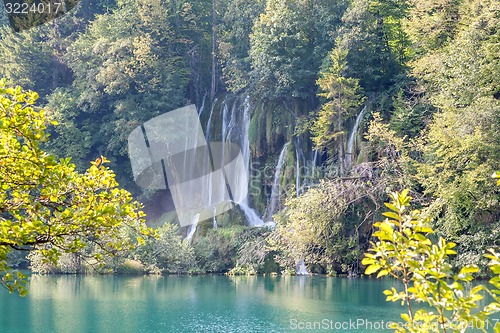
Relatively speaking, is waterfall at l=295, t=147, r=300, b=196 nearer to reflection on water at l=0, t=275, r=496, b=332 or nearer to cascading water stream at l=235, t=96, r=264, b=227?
cascading water stream at l=235, t=96, r=264, b=227

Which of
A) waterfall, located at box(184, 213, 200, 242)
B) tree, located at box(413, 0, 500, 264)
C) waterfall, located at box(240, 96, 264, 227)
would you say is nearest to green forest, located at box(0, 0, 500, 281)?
tree, located at box(413, 0, 500, 264)

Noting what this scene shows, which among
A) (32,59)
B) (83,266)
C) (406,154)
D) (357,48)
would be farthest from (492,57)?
(32,59)

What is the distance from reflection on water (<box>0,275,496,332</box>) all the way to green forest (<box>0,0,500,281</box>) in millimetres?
1493

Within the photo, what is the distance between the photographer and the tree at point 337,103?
23.9 metres

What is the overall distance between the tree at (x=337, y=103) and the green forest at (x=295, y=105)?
2.5 inches

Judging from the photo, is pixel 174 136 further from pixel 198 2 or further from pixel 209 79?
pixel 198 2

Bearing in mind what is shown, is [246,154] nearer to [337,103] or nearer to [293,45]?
[293,45]

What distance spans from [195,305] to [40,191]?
40.0 ft

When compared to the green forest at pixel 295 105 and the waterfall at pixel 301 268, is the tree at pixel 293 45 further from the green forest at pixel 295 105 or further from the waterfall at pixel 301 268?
the waterfall at pixel 301 268

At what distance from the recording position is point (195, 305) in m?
16.6

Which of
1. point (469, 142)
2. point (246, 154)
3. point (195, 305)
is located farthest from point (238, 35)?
point (195, 305)

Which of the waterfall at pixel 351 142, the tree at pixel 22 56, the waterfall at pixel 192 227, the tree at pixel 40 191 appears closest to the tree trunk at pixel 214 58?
the waterfall at pixel 192 227

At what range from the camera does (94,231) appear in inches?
196

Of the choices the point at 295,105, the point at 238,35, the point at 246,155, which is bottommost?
the point at 246,155
